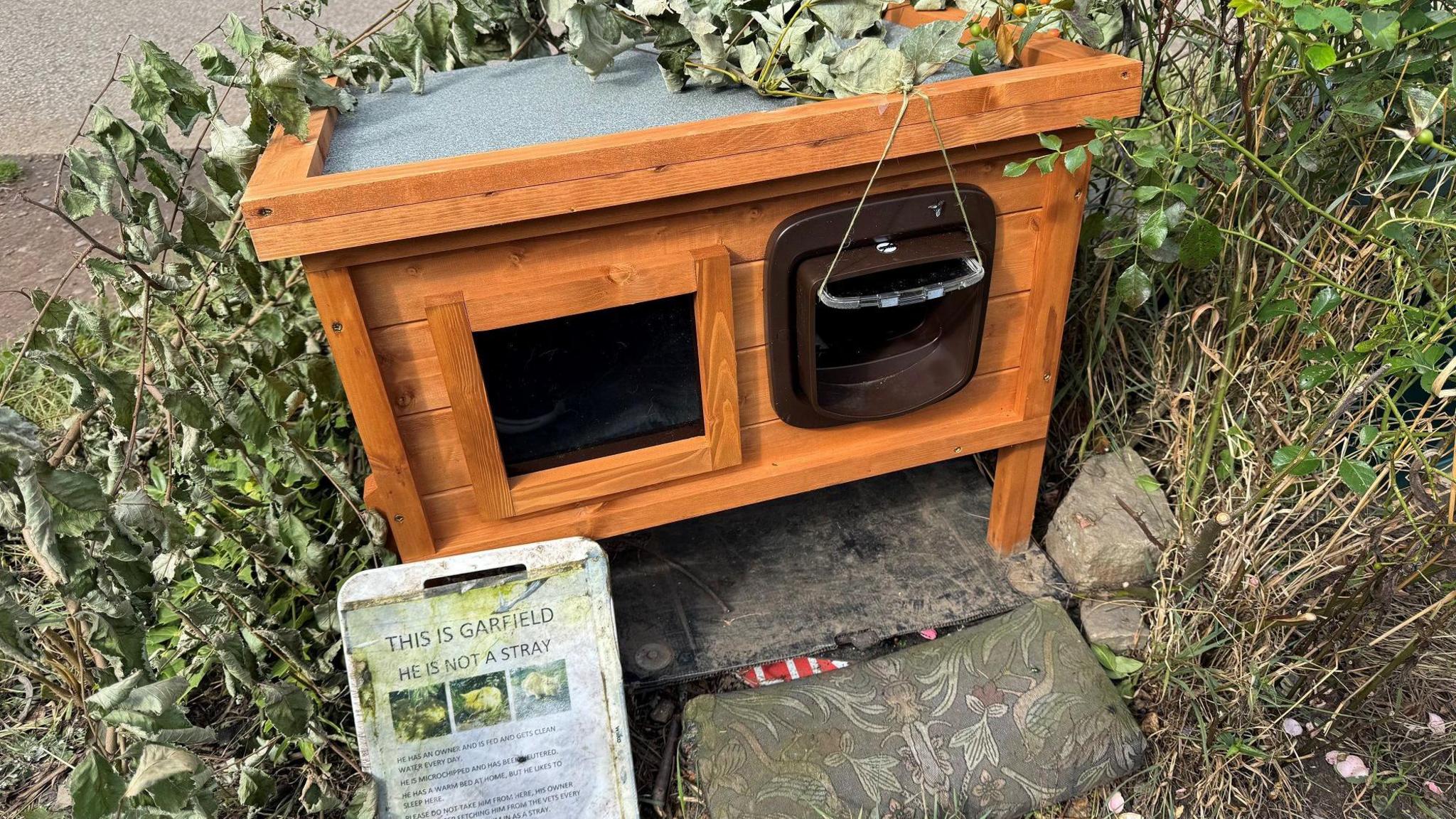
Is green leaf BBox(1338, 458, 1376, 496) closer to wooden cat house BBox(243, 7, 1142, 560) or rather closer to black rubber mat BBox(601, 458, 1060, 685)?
wooden cat house BBox(243, 7, 1142, 560)

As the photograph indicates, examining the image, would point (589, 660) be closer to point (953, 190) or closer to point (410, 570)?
point (410, 570)

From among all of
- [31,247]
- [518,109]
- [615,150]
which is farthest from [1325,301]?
[31,247]

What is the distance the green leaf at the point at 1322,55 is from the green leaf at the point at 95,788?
1781mm

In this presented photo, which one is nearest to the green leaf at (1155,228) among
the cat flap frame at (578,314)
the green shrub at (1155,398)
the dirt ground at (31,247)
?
the green shrub at (1155,398)

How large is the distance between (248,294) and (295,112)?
2.37 ft

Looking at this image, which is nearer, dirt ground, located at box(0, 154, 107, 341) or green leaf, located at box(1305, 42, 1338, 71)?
green leaf, located at box(1305, 42, 1338, 71)

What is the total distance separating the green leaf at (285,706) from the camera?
1.51 meters

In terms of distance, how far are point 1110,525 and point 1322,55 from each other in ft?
3.33

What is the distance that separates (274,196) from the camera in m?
1.25

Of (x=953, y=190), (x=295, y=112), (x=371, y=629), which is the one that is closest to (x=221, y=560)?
(x=371, y=629)

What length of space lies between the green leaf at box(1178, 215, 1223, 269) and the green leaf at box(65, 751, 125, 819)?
1.71 m

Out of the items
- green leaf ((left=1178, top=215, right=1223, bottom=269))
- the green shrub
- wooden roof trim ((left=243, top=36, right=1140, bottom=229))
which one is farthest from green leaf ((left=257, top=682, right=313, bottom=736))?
green leaf ((left=1178, top=215, right=1223, bottom=269))

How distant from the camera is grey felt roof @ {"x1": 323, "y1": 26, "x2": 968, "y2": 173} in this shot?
59.6 inches

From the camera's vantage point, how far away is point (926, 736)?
1.77 metres
